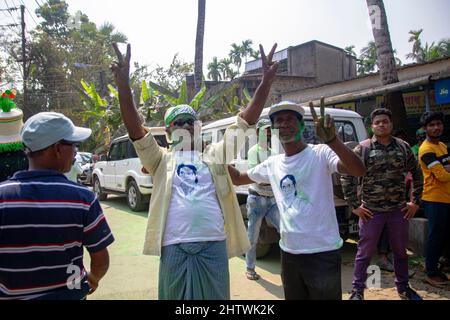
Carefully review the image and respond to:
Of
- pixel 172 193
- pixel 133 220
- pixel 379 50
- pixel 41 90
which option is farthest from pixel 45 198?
pixel 41 90

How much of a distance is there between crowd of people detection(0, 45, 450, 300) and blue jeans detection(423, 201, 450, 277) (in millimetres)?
2069

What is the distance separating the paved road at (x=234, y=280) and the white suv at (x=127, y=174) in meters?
2.27

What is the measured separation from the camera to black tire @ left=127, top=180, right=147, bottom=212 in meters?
8.56

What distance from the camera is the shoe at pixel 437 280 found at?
385cm

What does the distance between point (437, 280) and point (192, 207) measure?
3275 mm

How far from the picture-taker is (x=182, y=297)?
2.12 metres

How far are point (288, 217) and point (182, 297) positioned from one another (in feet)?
2.78

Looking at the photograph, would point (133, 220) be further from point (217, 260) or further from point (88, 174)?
point (88, 174)

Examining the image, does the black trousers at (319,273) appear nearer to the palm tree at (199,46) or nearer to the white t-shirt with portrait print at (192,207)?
the white t-shirt with portrait print at (192,207)

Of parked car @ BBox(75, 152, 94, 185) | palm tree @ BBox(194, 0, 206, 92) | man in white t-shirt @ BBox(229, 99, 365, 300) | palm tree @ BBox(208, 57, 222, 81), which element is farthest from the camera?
palm tree @ BBox(208, 57, 222, 81)

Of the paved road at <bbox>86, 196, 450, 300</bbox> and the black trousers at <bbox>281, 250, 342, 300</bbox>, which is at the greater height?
the black trousers at <bbox>281, 250, 342, 300</bbox>

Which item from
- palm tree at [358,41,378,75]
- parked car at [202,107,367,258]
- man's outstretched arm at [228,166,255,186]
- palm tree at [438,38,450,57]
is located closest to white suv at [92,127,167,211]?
parked car at [202,107,367,258]

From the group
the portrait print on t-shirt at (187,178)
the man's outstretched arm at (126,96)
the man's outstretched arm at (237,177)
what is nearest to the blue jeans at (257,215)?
the man's outstretched arm at (237,177)

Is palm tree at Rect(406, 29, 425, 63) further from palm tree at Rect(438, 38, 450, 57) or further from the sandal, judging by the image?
the sandal
